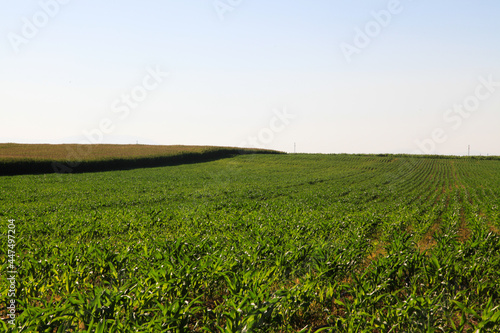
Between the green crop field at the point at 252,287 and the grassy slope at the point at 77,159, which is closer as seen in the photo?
the green crop field at the point at 252,287

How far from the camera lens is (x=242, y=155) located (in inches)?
3327

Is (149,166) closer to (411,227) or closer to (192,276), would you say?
(411,227)

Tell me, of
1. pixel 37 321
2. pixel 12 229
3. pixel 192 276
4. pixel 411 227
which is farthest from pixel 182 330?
pixel 411 227

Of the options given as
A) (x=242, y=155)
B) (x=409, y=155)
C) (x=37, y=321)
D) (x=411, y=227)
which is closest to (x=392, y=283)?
(x=37, y=321)

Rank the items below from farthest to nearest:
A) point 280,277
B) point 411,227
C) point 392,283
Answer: point 411,227 → point 280,277 → point 392,283

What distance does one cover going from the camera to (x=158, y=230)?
39.3ft

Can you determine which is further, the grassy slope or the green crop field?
the grassy slope

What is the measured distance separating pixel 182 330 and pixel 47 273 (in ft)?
12.1

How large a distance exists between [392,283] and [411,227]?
387 inches

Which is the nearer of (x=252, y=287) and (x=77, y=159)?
(x=252, y=287)

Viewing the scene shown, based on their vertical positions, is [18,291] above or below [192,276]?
below

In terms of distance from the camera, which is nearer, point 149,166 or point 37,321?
point 37,321

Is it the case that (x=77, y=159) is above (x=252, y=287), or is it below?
below

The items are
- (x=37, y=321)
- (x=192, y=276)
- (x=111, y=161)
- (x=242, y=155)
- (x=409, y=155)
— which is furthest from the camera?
(x=409, y=155)
